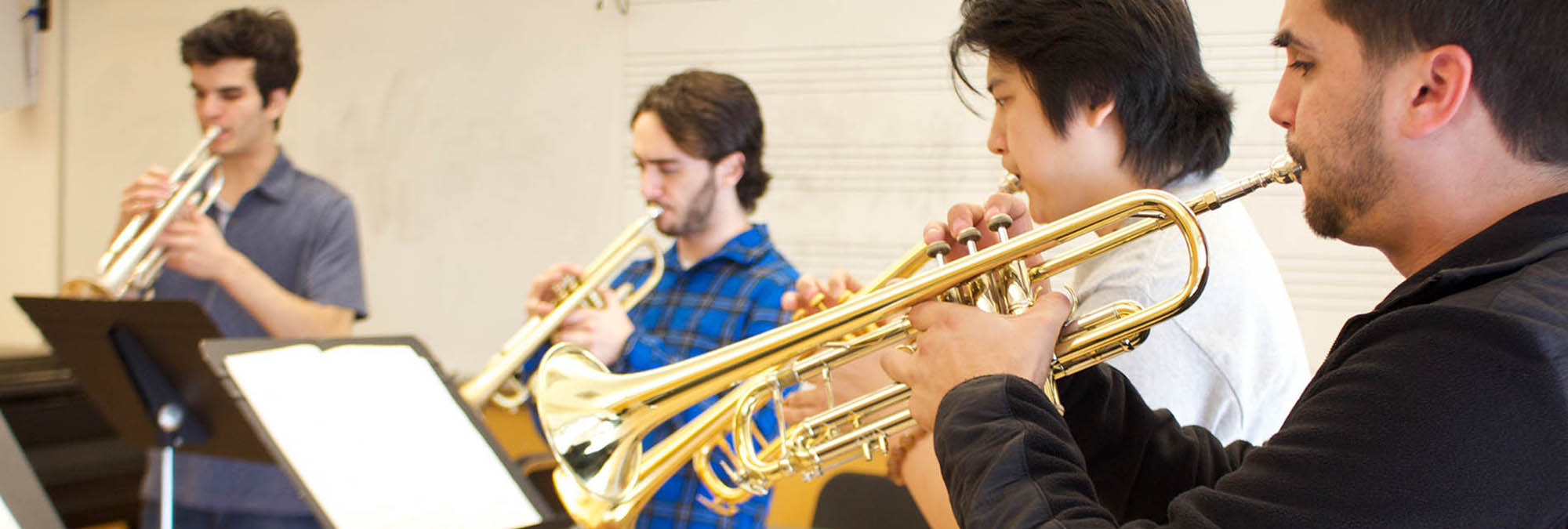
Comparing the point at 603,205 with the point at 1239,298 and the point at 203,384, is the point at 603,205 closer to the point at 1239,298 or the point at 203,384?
the point at 203,384

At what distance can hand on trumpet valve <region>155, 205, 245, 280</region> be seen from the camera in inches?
93.7

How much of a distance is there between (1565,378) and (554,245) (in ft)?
10.3

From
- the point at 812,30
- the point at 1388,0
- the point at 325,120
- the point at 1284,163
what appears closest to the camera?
the point at 1388,0

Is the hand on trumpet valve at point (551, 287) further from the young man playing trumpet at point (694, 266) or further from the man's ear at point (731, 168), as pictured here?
the man's ear at point (731, 168)

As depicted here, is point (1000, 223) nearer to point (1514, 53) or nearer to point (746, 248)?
point (1514, 53)

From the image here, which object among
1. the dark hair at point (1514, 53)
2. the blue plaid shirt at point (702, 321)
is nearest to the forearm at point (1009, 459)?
the dark hair at point (1514, 53)

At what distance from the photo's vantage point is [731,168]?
246 centimetres

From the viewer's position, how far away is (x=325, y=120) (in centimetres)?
393

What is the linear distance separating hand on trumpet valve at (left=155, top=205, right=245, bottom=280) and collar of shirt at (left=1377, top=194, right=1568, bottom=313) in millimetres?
2228

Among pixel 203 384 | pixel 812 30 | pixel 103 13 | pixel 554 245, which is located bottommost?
pixel 554 245

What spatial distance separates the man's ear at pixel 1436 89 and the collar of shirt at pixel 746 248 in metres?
1.54

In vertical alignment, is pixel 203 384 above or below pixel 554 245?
above

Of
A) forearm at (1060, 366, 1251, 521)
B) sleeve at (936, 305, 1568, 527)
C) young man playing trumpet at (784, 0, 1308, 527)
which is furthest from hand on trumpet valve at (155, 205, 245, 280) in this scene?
sleeve at (936, 305, 1568, 527)

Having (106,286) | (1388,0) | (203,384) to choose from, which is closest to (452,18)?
(106,286)
